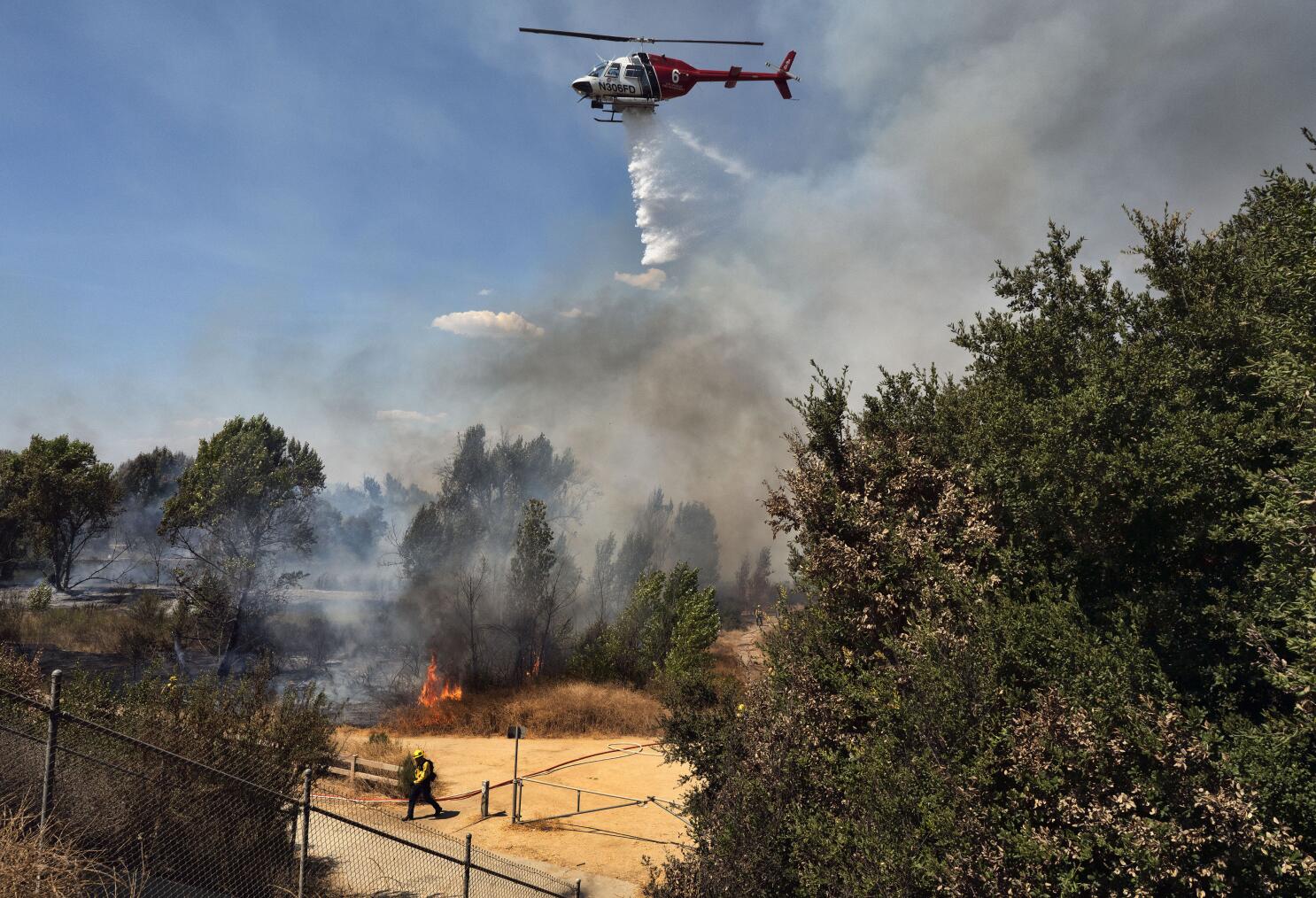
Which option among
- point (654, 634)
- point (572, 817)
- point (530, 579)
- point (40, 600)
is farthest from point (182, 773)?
point (40, 600)

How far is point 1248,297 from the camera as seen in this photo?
1297 centimetres

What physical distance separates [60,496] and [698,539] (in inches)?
2859

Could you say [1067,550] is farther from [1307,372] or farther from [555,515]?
[555,515]

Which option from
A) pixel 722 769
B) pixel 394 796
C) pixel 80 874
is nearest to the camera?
pixel 80 874

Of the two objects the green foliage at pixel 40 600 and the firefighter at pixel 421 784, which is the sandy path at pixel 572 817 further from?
the green foliage at pixel 40 600

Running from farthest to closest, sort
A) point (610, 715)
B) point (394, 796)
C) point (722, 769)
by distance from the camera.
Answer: point (610, 715) → point (394, 796) → point (722, 769)

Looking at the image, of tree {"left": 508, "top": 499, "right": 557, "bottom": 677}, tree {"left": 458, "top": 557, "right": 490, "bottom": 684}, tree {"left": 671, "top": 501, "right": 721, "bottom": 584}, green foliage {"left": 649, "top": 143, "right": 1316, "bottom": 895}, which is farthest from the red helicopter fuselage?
tree {"left": 671, "top": 501, "right": 721, "bottom": 584}

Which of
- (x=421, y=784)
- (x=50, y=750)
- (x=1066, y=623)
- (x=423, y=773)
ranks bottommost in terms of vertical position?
(x=421, y=784)

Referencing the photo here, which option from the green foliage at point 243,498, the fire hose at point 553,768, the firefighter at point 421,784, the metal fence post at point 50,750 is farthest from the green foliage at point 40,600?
the metal fence post at point 50,750

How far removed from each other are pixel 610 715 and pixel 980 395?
3200 centimetres

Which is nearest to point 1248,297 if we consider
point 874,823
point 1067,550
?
point 1067,550

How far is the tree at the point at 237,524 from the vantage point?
44.8m

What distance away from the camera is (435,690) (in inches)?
1879

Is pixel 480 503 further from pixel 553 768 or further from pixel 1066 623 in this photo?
pixel 1066 623
